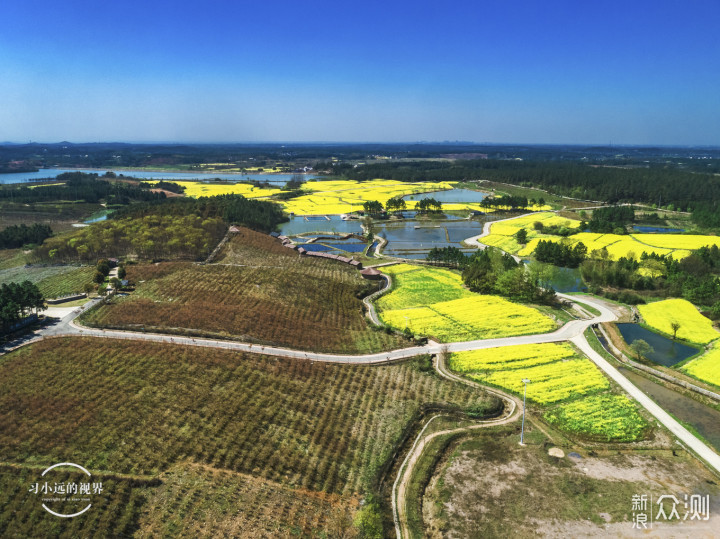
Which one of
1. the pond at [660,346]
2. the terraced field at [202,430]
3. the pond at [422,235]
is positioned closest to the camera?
the terraced field at [202,430]

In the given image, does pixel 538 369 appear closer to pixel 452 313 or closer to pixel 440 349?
pixel 440 349

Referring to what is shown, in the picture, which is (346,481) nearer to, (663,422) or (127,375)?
(127,375)

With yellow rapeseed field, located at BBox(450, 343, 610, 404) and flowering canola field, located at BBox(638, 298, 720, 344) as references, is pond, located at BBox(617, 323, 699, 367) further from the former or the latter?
yellow rapeseed field, located at BBox(450, 343, 610, 404)

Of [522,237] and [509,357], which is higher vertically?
[522,237]

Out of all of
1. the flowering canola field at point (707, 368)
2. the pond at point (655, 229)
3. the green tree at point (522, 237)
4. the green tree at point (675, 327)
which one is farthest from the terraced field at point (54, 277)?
the pond at point (655, 229)

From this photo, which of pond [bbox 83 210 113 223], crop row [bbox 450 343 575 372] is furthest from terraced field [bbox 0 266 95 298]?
pond [bbox 83 210 113 223]

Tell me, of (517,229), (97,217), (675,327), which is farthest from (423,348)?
(97,217)

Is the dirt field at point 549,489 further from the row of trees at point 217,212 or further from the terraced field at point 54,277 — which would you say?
the row of trees at point 217,212
